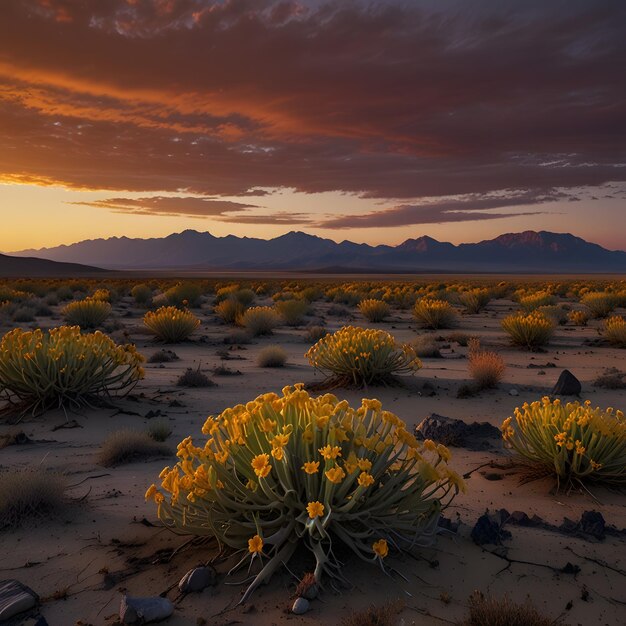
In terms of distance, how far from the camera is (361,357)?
945cm

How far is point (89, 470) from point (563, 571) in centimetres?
432

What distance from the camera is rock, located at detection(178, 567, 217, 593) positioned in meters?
3.36

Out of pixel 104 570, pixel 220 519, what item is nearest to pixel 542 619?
pixel 220 519

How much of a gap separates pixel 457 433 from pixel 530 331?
8.32m

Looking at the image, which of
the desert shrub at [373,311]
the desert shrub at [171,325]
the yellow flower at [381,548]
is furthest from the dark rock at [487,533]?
the desert shrub at [373,311]

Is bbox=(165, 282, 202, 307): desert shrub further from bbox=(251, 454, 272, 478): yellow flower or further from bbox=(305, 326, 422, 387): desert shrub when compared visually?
bbox=(251, 454, 272, 478): yellow flower

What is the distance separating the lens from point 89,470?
5715 millimetres

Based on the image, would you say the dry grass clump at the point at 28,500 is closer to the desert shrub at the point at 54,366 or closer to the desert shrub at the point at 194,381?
the desert shrub at the point at 54,366

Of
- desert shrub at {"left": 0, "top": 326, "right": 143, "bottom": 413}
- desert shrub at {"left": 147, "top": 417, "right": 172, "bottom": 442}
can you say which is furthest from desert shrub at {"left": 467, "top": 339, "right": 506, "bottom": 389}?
desert shrub at {"left": 0, "top": 326, "right": 143, "bottom": 413}

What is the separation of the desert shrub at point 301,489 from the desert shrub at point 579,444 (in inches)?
75.0

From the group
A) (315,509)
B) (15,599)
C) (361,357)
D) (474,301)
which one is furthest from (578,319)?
(15,599)

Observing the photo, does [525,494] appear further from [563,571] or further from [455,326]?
[455,326]

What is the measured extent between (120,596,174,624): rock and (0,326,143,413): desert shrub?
191 inches

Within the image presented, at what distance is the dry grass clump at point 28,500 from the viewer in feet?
14.2
